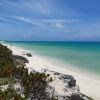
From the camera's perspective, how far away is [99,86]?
53.9 ft

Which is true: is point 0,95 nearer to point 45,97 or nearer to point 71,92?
point 45,97

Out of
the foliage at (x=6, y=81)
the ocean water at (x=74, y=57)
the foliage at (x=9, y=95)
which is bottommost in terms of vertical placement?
the ocean water at (x=74, y=57)

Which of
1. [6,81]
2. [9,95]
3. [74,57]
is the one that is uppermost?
[6,81]

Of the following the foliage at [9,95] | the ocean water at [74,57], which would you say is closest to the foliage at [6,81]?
the foliage at [9,95]

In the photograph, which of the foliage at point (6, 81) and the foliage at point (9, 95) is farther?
the foliage at point (6, 81)

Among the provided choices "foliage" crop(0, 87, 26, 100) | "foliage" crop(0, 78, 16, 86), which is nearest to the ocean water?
"foliage" crop(0, 78, 16, 86)

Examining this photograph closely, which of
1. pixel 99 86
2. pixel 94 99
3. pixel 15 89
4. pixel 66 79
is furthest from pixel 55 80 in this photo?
pixel 99 86

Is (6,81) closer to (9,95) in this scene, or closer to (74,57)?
(9,95)

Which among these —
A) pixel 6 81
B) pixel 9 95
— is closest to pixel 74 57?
pixel 6 81

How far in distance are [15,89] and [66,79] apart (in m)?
3.09

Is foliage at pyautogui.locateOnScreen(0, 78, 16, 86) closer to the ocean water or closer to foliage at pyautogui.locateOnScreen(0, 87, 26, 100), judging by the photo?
foliage at pyautogui.locateOnScreen(0, 87, 26, 100)

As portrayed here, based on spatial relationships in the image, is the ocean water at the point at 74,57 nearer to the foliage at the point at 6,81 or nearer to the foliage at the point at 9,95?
the foliage at the point at 6,81

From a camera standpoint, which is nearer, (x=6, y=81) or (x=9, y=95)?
(x=9, y=95)

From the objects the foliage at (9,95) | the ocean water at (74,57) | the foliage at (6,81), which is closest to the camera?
the foliage at (9,95)
